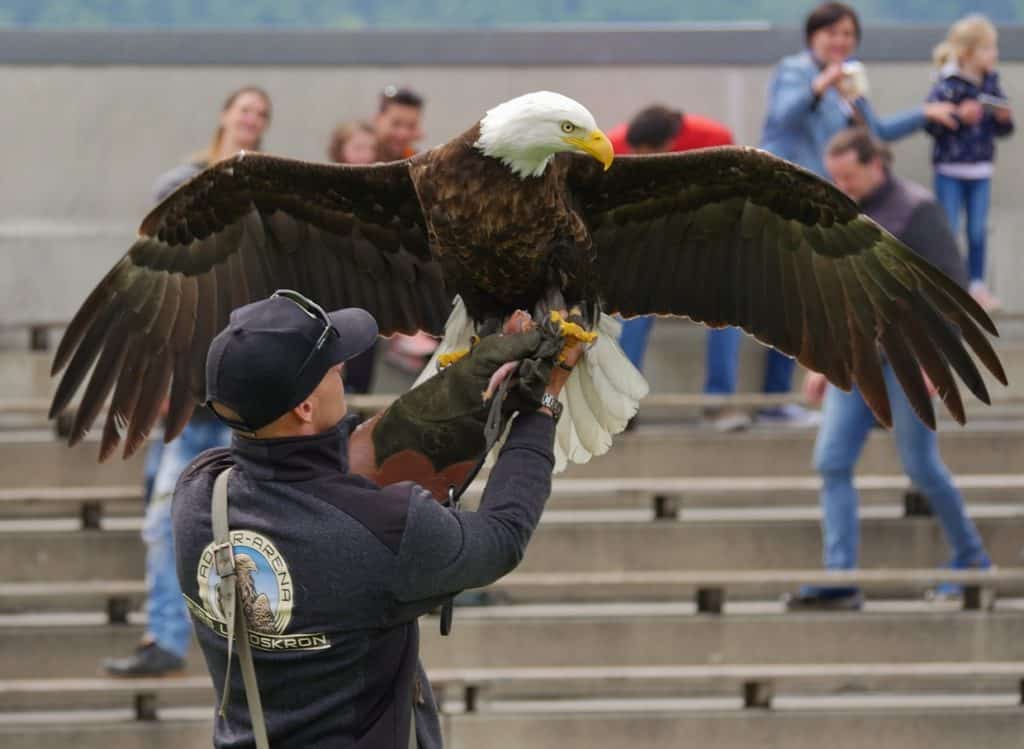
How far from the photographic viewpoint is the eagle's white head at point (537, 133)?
441 centimetres

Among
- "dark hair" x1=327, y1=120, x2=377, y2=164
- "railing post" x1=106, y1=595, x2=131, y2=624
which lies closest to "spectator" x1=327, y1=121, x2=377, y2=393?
"dark hair" x1=327, y1=120, x2=377, y2=164

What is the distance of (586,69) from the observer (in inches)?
334

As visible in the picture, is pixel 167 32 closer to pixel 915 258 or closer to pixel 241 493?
pixel 915 258

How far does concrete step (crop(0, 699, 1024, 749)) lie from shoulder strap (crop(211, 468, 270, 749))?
3.39 m

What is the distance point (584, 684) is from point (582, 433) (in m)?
1.87

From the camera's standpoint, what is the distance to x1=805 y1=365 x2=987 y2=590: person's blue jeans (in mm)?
A: 6496

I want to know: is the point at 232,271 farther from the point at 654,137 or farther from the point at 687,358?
the point at 687,358

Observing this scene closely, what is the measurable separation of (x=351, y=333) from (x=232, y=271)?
2.40 metres

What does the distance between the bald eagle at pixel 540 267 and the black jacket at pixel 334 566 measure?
1692 mm

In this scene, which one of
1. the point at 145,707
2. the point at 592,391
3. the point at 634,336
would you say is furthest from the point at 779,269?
the point at 145,707

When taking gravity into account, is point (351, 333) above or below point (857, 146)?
below

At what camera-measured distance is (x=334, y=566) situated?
2.87m

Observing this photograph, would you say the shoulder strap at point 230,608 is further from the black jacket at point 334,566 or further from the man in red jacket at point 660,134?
the man in red jacket at point 660,134

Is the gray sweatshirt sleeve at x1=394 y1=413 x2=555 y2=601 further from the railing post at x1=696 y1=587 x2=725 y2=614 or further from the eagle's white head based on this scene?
the railing post at x1=696 y1=587 x2=725 y2=614
